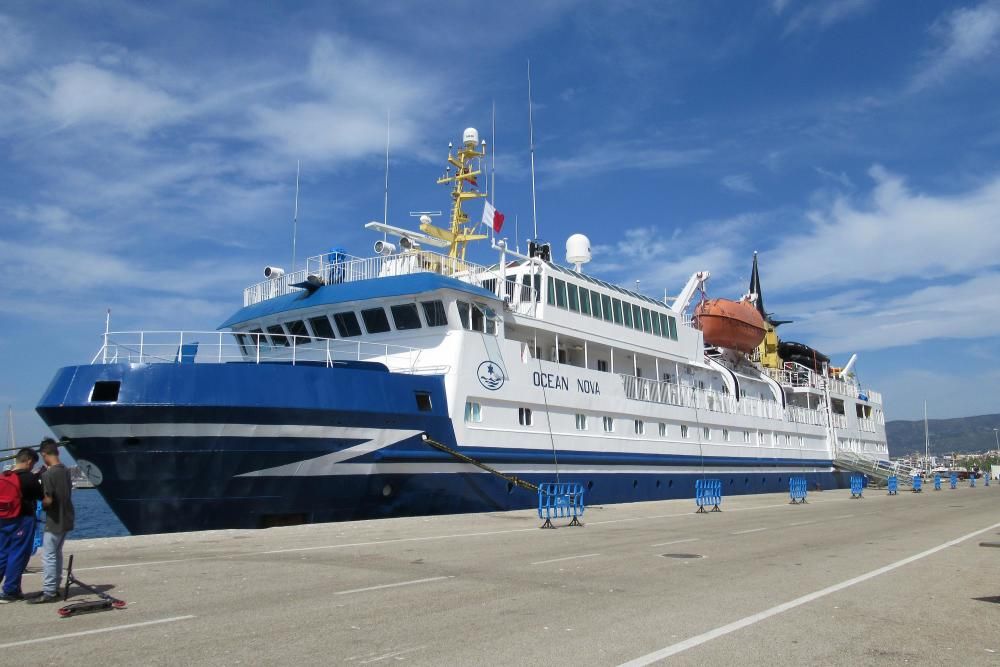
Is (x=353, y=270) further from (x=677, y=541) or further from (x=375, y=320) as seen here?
(x=677, y=541)

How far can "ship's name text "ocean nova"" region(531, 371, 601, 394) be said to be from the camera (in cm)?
1966

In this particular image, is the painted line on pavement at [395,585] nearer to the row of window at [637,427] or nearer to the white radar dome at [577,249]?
the row of window at [637,427]

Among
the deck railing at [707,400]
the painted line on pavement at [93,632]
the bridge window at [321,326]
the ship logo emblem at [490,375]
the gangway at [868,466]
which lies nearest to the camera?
the painted line on pavement at [93,632]

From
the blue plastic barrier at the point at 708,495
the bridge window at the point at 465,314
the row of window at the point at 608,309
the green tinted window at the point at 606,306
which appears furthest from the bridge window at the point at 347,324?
the blue plastic barrier at the point at 708,495

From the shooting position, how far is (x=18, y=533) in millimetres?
7172

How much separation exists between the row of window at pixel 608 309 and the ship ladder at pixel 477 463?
512 cm

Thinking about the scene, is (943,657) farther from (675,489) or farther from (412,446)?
(675,489)

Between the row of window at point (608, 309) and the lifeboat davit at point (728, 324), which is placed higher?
the lifeboat davit at point (728, 324)

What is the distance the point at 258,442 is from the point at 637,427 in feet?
43.0

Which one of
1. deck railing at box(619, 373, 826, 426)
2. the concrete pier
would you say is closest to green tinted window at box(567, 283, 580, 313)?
deck railing at box(619, 373, 826, 426)

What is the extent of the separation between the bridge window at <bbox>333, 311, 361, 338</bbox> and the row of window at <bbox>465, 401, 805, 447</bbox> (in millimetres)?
3410

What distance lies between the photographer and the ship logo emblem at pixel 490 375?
58.9 ft

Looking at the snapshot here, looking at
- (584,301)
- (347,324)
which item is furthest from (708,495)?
(347,324)

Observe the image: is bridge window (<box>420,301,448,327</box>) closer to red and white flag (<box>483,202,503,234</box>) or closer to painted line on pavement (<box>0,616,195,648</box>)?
red and white flag (<box>483,202,503,234</box>)
